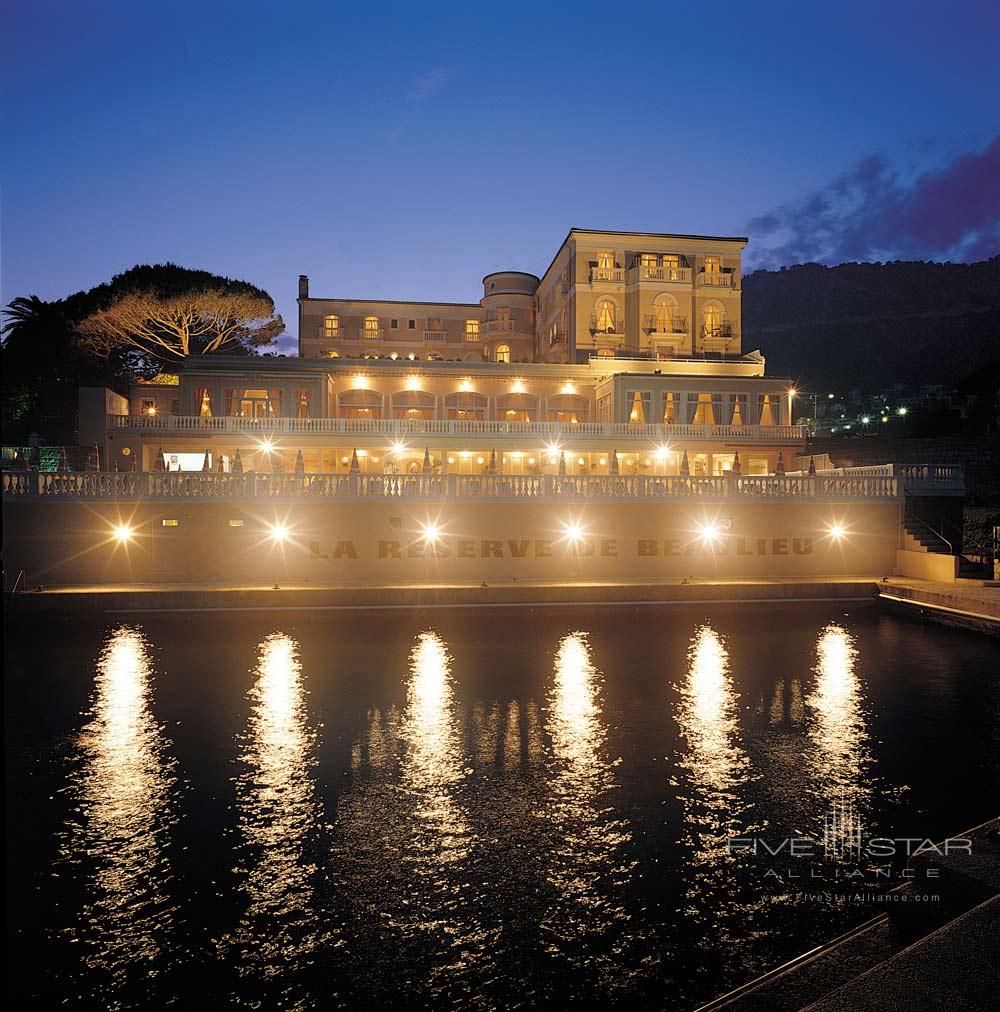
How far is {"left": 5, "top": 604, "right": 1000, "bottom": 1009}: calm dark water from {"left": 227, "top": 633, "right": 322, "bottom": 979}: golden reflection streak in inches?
1.6

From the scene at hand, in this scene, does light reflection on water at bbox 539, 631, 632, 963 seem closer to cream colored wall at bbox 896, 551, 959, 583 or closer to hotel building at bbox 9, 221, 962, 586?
hotel building at bbox 9, 221, 962, 586

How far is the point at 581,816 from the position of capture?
973 cm

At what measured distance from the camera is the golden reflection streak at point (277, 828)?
7098 millimetres

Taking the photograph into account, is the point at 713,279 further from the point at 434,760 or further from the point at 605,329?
the point at 434,760

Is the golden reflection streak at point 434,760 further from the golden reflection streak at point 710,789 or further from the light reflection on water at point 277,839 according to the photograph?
the golden reflection streak at point 710,789

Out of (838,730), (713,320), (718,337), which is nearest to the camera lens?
(838,730)

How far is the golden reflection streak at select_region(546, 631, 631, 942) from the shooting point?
7527 mm


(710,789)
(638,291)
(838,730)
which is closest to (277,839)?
(710,789)

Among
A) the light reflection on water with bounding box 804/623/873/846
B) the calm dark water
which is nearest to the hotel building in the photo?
the calm dark water

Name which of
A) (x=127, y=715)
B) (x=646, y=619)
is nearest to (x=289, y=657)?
(x=127, y=715)

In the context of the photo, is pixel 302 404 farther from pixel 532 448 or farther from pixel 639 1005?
pixel 639 1005

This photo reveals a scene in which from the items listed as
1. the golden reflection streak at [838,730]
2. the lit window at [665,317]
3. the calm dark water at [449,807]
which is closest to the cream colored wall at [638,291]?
the lit window at [665,317]

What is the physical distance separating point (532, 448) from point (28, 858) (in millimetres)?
35459

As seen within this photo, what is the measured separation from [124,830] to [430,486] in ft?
64.9
